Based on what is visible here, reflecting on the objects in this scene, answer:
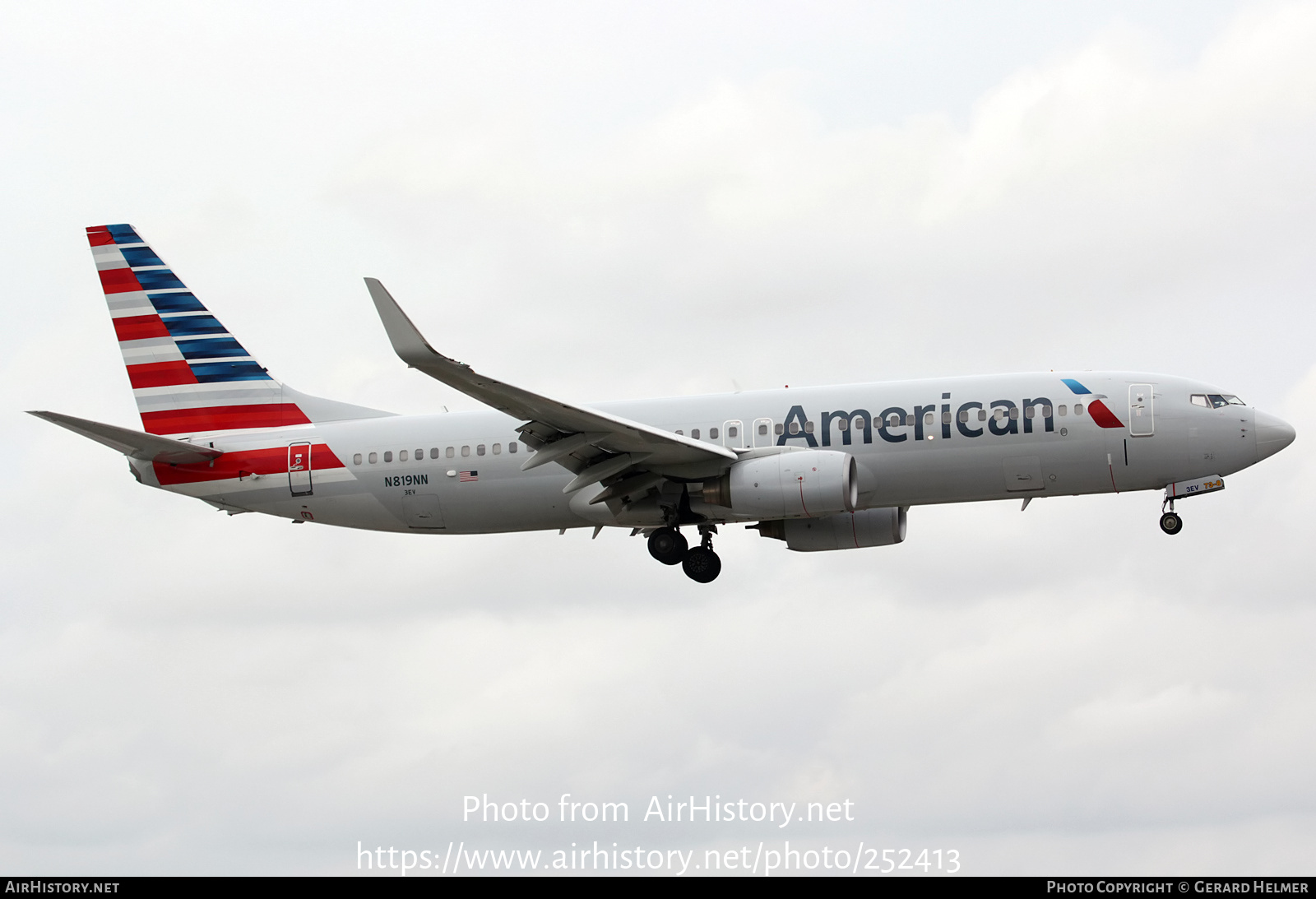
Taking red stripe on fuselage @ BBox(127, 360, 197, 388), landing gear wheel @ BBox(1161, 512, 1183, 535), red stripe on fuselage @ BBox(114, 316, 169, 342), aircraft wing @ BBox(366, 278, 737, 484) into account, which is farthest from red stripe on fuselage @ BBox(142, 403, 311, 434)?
landing gear wheel @ BBox(1161, 512, 1183, 535)

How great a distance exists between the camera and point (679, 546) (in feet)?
124

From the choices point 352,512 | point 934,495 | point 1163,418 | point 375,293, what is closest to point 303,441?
point 352,512

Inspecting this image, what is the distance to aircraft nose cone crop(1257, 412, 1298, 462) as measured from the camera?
1366 inches

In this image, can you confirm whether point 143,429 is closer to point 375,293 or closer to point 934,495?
point 375,293

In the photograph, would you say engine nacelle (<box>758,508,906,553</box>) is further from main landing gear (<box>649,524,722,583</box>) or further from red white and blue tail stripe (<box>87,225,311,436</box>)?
red white and blue tail stripe (<box>87,225,311,436</box>)

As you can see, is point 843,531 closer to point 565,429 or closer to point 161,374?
point 565,429

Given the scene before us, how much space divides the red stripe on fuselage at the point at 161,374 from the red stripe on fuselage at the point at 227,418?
94 centimetres

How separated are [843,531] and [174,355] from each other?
63.7ft

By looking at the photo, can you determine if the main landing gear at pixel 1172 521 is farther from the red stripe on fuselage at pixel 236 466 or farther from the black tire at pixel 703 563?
the red stripe on fuselage at pixel 236 466

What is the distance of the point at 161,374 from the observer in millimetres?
42469

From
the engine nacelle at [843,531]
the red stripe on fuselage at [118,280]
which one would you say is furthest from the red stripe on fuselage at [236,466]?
the engine nacelle at [843,531]

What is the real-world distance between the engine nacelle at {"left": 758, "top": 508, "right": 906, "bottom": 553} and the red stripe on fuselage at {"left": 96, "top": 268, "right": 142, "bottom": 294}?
19.5 meters

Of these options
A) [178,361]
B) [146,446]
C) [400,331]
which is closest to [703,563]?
[400,331]

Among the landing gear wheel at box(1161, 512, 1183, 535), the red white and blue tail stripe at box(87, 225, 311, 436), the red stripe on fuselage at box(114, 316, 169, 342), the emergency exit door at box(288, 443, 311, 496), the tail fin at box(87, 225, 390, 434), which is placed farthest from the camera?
the red stripe on fuselage at box(114, 316, 169, 342)
